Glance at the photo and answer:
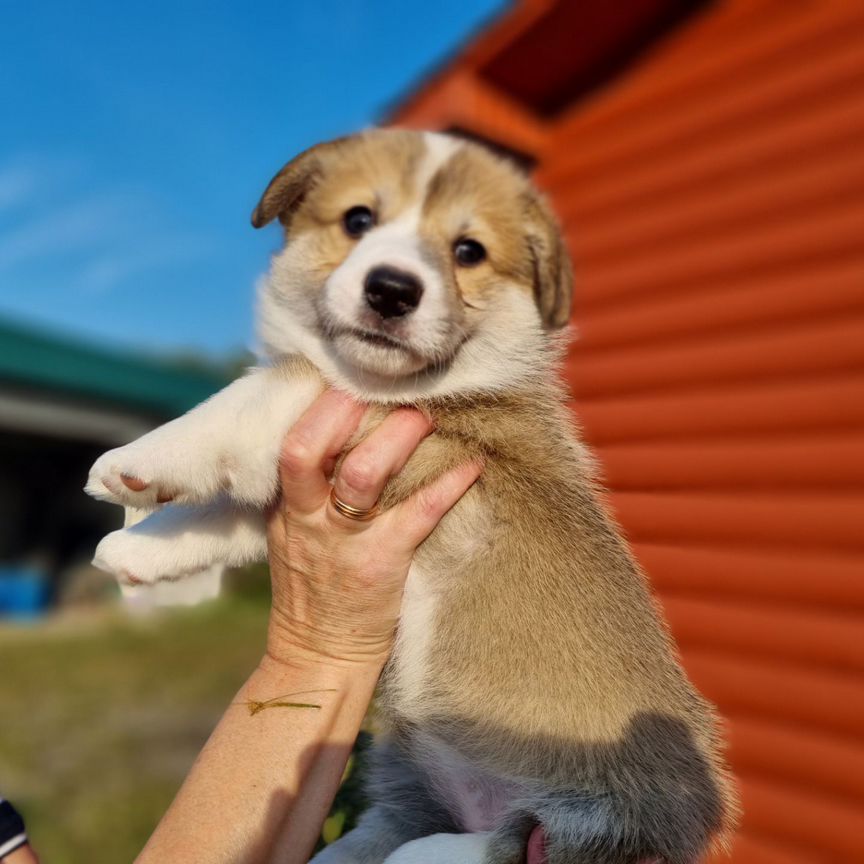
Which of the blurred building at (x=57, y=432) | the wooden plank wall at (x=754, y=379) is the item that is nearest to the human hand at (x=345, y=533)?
the wooden plank wall at (x=754, y=379)

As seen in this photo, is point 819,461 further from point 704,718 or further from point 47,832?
point 47,832

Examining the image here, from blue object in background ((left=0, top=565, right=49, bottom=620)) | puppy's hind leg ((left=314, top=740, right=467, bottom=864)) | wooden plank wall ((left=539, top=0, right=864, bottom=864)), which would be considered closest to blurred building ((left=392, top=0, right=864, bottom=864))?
wooden plank wall ((left=539, top=0, right=864, bottom=864))

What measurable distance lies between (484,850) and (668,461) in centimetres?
266

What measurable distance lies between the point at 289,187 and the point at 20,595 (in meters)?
10.6

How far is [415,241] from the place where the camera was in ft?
6.85

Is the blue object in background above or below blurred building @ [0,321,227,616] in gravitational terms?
below

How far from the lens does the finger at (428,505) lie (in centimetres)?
186

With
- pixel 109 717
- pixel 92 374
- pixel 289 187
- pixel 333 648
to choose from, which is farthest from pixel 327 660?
pixel 92 374

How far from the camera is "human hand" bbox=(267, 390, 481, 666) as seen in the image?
1.84 meters

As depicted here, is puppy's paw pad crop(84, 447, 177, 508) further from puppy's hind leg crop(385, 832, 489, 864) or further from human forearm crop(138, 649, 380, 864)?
puppy's hind leg crop(385, 832, 489, 864)

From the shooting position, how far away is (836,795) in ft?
9.96

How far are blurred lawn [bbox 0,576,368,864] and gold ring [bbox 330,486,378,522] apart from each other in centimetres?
77

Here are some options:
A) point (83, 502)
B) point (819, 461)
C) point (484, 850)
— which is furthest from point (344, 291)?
point (83, 502)

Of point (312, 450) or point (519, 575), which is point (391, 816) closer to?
point (519, 575)
